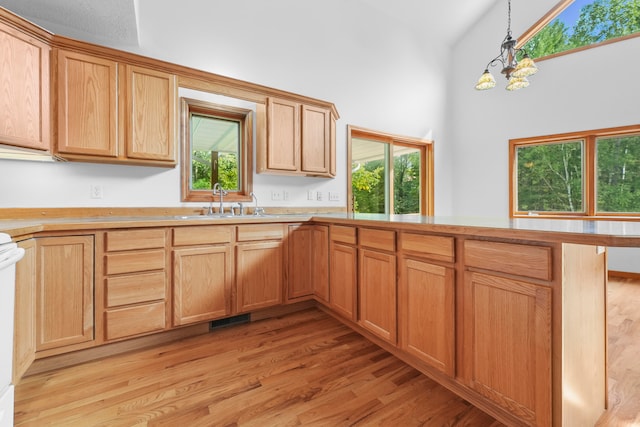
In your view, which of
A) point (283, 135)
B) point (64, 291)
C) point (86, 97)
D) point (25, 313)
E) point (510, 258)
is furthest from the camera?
point (283, 135)

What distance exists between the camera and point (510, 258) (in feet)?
3.84

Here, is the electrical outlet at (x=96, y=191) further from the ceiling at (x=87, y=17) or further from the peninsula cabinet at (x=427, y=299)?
the peninsula cabinet at (x=427, y=299)

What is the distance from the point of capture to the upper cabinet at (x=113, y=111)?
6.51 ft

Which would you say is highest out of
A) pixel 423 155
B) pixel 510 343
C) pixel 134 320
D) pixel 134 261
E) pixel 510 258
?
pixel 423 155

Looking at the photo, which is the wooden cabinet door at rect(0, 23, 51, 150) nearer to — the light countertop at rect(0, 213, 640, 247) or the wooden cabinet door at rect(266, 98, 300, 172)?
the light countertop at rect(0, 213, 640, 247)

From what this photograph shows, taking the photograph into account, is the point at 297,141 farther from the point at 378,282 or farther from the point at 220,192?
the point at 378,282

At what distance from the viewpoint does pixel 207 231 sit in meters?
2.15

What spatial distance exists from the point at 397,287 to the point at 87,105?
247 centimetres

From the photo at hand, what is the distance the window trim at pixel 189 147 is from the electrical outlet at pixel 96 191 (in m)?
0.60

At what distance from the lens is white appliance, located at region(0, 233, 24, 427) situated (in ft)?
3.33

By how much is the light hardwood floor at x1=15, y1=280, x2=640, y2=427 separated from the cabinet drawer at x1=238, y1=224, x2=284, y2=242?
0.76 metres

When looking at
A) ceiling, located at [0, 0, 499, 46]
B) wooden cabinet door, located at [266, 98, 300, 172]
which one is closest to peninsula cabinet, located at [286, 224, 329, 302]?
wooden cabinet door, located at [266, 98, 300, 172]

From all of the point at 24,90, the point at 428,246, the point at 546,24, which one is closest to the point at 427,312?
the point at 428,246

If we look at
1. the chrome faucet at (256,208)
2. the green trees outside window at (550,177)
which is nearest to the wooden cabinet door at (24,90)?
the chrome faucet at (256,208)
